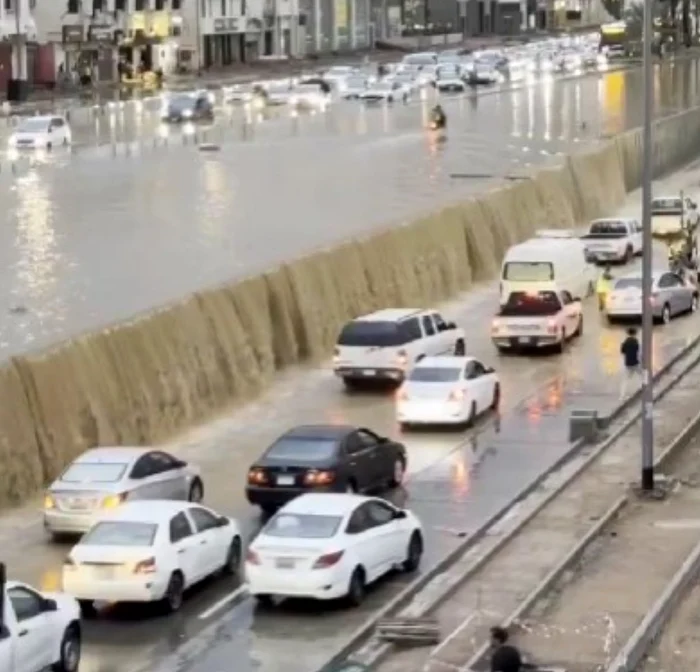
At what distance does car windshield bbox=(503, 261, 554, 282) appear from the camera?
152 feet

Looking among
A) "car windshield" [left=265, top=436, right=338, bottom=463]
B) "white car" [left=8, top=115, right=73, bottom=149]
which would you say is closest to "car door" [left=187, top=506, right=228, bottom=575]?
"car windshield" [left=265, top=436, right=338, bottom=463]

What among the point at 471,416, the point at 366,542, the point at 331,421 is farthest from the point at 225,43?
the point at 366,542

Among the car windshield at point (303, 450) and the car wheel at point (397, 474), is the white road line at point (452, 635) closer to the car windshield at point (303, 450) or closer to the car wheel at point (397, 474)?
the car windshield at point (303, 450)

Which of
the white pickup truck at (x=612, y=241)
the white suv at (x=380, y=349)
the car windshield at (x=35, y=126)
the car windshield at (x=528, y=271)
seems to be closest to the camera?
the white suv at (x=380, y=349)

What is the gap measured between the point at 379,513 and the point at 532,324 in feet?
58.8

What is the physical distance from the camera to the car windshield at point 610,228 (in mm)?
56094

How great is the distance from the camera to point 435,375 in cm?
3491

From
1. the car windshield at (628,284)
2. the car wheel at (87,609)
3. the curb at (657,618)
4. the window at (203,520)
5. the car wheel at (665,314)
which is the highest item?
the window at (203,520)

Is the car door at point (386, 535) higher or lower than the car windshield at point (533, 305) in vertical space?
higher

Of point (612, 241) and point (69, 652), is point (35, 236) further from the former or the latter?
point (69, 652)

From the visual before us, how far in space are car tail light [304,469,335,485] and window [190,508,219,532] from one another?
3207 millimetres

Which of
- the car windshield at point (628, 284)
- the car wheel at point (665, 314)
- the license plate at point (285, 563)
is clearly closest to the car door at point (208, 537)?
the license plate at point (285, 563)

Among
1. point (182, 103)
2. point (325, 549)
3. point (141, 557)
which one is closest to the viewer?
point (141, 557)

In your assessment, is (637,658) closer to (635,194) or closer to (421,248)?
(421,248)
